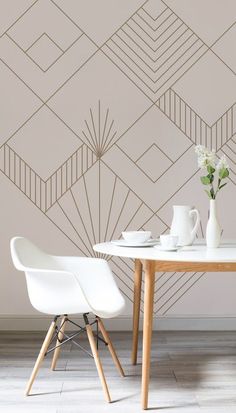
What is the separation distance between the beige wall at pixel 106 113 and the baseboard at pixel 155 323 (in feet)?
0.69

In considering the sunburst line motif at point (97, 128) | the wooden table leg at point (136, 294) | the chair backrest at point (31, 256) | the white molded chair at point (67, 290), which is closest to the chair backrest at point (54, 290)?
the white molded chair at point (67, 290)

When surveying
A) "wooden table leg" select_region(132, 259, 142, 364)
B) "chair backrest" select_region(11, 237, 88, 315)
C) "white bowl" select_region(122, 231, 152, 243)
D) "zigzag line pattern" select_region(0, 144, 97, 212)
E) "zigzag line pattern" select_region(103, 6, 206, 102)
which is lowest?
"wooden table leg" select_region(132, 259, 142, 364)

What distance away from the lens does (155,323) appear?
3773mm

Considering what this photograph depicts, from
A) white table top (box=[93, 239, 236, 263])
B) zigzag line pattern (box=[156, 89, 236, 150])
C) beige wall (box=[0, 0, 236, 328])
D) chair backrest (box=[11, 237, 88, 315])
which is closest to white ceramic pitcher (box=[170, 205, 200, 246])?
white table top (box=[93, 239, 236, 263])

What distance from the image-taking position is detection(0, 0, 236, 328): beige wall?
3723mm

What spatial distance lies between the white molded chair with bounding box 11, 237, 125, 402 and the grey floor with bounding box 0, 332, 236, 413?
0.28 ft

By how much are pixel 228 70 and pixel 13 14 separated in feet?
4.51

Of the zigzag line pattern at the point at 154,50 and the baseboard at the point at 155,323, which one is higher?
the zigzag line pattern at the point at 154,50

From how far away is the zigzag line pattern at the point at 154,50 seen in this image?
12.2 ft

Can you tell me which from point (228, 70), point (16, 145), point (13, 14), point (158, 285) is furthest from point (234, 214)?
point (13, 14)

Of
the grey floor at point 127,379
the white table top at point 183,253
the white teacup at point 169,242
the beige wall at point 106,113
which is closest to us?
the white table top at point 183,253

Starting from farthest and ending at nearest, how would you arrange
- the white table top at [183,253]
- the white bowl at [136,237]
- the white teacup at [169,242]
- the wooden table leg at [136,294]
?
the wooden table leg at [136,294] < the white bowl at [136,237] < the white teacup at [169,242] < the white table top at [183,253]

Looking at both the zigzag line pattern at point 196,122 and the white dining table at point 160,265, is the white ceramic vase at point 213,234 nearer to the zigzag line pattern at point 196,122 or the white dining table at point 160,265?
the white dining table at point 160,265

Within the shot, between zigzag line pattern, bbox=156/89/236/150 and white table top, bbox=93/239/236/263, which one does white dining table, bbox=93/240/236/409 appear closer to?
white table top, bbox=93/239/236/263
